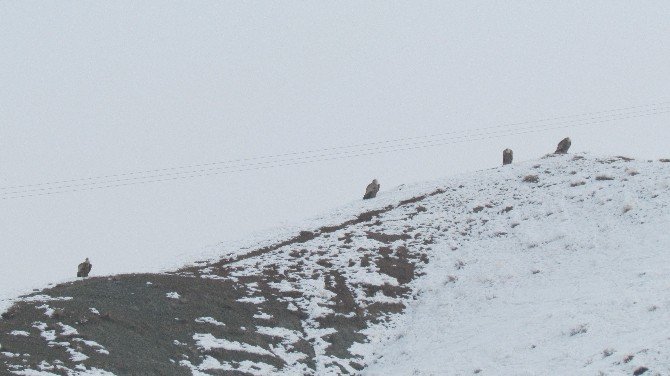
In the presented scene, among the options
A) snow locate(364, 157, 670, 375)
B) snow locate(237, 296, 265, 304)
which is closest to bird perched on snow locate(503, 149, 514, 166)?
snow locate(364, 157, 670, 375)

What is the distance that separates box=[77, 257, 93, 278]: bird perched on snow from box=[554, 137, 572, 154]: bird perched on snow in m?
30.4

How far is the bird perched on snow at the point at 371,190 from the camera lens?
1801 inches

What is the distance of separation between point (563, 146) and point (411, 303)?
82.9ft

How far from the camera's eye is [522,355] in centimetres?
1828

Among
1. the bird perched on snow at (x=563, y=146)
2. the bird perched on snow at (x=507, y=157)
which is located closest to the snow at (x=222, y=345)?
the bird perched on snow at (x=563, y=146)

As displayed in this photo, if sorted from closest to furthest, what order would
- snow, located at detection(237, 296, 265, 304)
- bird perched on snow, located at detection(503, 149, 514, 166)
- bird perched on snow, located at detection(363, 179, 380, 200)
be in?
snow, located at detection(237, 296, 265, 304)
bird perched on snow, located at detection(363, 179, 380, 200)
bird perched on snow, located at detection(503, 149, 514, 166)

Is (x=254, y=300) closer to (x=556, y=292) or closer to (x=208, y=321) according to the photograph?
(x=208, y=321)

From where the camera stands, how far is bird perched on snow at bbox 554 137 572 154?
4624 centimetres

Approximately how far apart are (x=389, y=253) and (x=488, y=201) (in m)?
8.63

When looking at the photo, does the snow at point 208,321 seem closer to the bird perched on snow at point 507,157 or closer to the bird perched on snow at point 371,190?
the bird perched on snow at point 371,190

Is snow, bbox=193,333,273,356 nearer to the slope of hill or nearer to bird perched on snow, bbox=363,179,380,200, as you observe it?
the slope of hill

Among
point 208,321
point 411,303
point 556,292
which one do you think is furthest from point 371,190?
point 208,321

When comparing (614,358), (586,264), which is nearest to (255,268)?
(586,264)

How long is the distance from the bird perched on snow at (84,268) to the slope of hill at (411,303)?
12.5 ft
